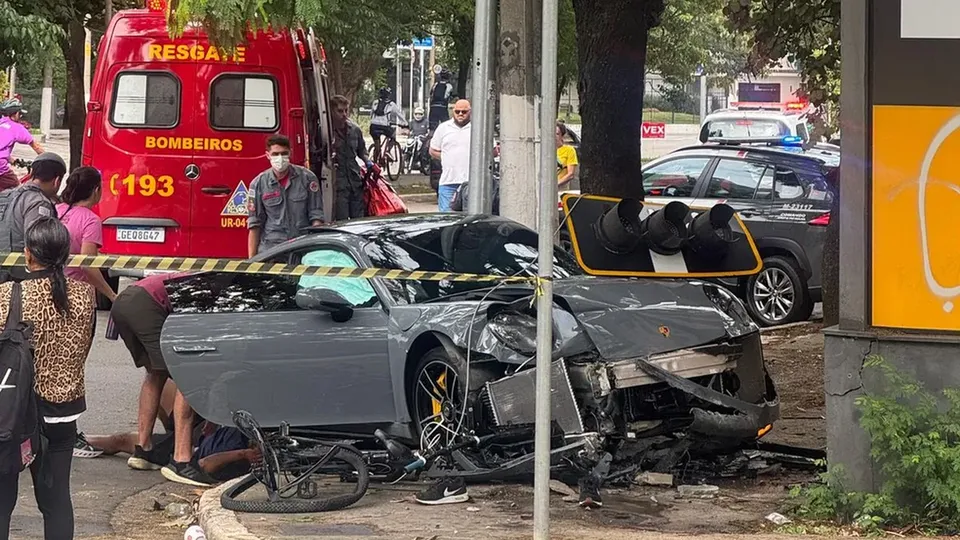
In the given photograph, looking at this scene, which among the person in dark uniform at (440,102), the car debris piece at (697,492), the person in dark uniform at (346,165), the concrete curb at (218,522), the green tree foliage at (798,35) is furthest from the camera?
the person in dark uniform at (440,102)

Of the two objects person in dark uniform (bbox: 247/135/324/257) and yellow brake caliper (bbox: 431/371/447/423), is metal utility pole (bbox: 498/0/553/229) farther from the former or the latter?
yellow brake caliper (bbox: 431/371/447/423)

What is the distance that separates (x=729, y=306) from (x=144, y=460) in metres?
3.67

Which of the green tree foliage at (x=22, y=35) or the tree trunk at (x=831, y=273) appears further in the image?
the green tree foliage at (x=22, y=35)

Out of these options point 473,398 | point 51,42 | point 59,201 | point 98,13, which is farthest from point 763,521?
point 98,13

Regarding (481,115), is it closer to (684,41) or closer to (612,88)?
(612,88)

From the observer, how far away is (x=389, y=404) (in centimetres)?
770

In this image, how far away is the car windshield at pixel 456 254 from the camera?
26.1ft

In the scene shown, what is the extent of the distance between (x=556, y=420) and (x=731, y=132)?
66.9ft

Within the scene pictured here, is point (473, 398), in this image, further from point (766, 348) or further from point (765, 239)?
point (765, 239)

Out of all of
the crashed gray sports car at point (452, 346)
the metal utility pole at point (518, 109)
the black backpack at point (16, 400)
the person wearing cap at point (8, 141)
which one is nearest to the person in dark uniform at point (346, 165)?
the person wearing cap at point (8, 141)

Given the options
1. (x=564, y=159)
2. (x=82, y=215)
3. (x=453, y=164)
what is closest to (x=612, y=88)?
(x=453, y=164)

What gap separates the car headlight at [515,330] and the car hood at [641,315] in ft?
0.73

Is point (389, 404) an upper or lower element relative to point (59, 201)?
lower

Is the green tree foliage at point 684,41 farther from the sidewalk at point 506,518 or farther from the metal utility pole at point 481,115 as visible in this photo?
Answer: the sidewalk at point 506,518
